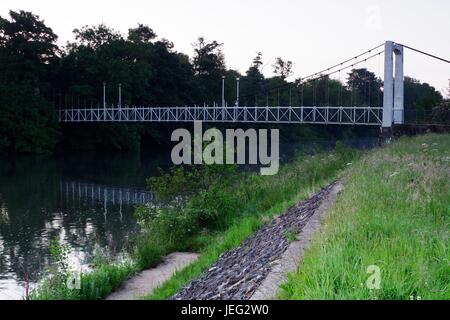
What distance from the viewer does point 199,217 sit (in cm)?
1186

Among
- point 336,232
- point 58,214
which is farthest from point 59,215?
point 336,232

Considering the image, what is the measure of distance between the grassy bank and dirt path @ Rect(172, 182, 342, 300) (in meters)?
0.35

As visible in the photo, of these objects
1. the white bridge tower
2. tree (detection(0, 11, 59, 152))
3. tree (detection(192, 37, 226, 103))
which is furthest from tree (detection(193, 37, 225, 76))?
the white bridge tower

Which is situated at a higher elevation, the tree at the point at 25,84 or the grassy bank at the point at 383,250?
the tree at the point at 25,84

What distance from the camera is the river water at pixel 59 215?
463 inches

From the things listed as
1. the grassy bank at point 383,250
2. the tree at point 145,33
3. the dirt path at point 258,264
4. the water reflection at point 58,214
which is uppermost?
the tree at point 145,33

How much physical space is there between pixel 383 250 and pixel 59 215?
15.9 metres

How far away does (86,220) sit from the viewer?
1739 centimetres

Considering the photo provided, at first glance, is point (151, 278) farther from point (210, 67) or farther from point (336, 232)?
point (210, 67)

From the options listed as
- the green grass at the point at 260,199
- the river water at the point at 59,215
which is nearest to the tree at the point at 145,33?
the river water at the point at 59,215

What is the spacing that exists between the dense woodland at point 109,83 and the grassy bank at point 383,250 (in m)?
38.5

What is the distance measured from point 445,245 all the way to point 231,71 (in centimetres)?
8345

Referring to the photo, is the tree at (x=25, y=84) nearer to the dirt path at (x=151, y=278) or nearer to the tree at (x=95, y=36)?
the tree at (x=95, y=36)

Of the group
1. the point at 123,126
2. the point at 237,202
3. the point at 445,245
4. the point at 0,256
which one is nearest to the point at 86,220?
A: the point at 0,256
